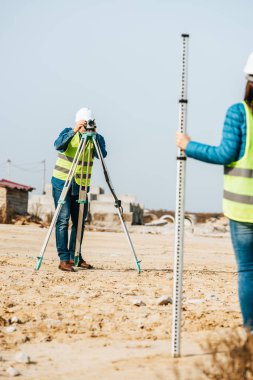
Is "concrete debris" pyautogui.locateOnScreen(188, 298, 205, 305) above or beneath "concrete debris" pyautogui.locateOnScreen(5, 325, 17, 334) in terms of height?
above

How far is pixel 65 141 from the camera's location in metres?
8.14

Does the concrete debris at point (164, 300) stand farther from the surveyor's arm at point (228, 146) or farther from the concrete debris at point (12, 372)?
the concrete debris at point (12, 372)

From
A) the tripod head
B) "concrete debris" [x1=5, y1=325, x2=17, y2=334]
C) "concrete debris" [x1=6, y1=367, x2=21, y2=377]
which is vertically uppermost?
the tripod head

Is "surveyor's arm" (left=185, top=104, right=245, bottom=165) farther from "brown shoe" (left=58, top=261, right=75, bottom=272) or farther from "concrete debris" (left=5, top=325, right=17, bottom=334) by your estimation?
"brown shoe" (left=58, top=261, right=75, bottom=272)

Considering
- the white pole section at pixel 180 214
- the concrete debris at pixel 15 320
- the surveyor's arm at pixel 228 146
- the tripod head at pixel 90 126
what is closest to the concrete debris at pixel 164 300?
the concrete debris at pixel 15 320

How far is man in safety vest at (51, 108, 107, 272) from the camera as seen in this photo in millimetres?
8125

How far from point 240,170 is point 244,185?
0.31 feet

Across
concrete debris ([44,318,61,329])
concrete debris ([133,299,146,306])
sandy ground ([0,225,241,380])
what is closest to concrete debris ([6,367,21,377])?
sandy ground ([0,225,241,380])

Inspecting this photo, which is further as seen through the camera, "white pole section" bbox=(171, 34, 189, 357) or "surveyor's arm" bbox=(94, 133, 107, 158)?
"surveyor's arm" bbox=(94, 133, 107, 158)

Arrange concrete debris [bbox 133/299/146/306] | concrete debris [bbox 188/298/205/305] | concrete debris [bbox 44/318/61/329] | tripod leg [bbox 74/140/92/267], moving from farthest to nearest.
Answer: tripod leg [bbox 74/140/92/267] → concrete debris [bbox 188/298/205/305] → concrete debris [bbox 133/299/146/306] → concrete debris [bbox 44/318/61/329]

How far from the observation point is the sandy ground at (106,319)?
3.80 m

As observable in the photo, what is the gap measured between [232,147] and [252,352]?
1312mm

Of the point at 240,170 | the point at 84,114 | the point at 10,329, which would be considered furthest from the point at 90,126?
the point at 240,170

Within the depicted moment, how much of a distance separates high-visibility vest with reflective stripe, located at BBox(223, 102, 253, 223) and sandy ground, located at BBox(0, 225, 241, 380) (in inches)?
31.2
